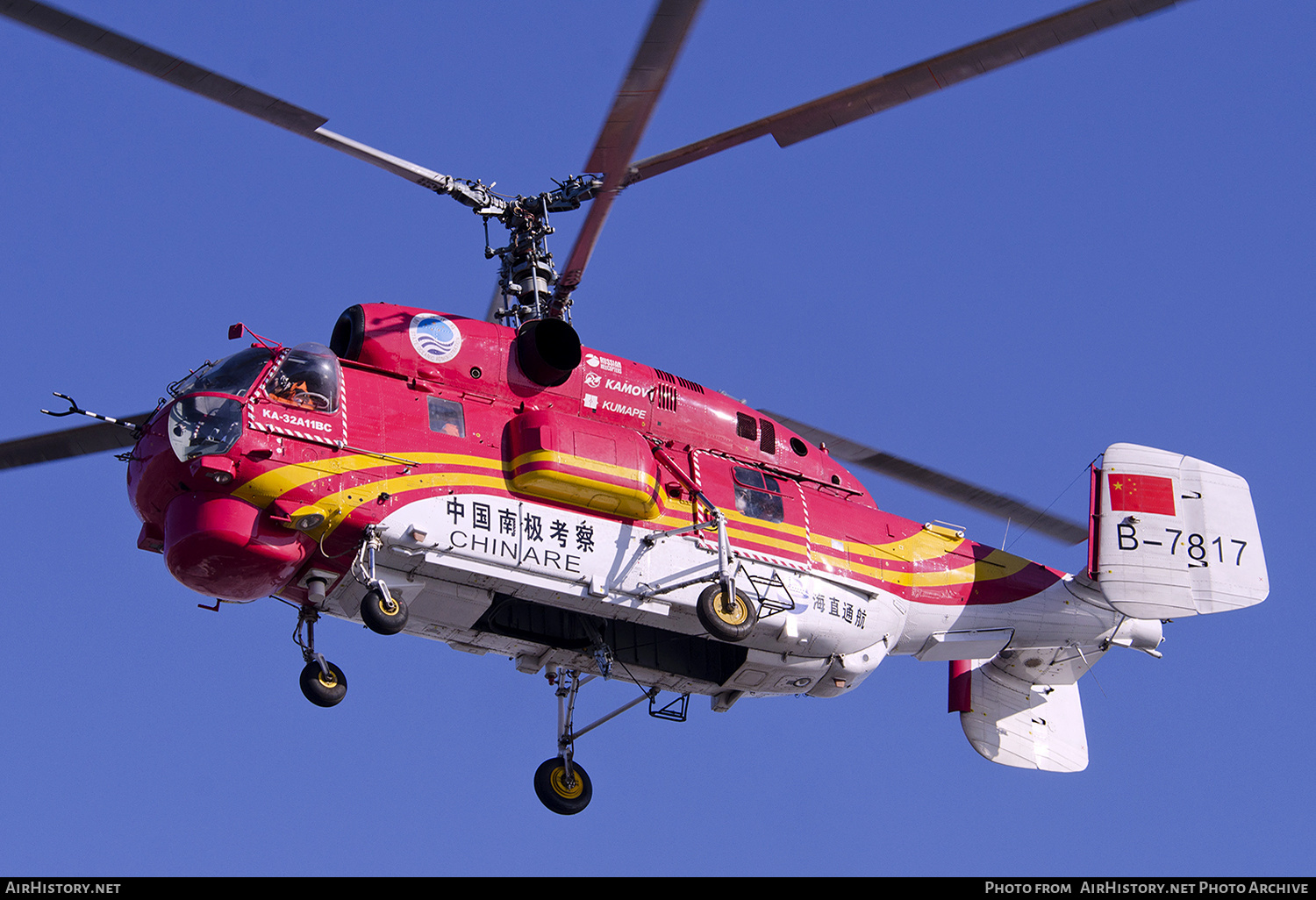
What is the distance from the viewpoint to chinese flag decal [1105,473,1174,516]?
71.2ft

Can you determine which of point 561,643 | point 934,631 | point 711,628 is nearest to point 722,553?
point 711,628

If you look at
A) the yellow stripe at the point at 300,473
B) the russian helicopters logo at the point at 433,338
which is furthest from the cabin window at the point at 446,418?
the russian helicopters logo at the point at 433,338

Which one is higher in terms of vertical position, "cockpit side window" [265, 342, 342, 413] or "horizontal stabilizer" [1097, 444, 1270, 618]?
"horizontal stabilizer" [1097, 444, 1270, 618]

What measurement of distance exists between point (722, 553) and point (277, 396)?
5005mm

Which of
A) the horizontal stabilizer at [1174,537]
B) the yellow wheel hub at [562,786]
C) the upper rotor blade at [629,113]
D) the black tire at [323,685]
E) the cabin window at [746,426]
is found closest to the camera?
the upper rotor blade at [629,113]

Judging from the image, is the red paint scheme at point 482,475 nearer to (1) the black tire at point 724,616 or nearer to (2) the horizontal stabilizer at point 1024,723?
(1) the black tire at point 724,616

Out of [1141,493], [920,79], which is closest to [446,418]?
[920,79]

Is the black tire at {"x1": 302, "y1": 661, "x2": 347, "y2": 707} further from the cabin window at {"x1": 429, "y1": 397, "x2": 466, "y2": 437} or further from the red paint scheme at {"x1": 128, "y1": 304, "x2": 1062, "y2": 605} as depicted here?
the cabin window at {"x1": 429, "y1": 397, "x2": 466, "y2": 437}

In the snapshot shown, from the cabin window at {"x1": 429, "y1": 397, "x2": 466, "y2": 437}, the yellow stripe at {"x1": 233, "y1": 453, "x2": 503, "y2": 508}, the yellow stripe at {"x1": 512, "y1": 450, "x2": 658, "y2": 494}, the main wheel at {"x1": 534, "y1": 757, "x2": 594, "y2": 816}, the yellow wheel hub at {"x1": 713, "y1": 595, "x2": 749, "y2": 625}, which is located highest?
the cabin window at {"x1": 429, "y1": 397, "x2": 466, "y2": 437}

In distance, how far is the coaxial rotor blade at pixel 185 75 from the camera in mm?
15703

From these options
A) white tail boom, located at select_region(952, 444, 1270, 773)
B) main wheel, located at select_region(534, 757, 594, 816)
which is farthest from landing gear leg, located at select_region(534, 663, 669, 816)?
white tail boom, located at select_region(952, 444, 1270, 773)

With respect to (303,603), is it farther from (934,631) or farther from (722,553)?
(934,631)

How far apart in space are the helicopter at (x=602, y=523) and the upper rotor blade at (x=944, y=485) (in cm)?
4

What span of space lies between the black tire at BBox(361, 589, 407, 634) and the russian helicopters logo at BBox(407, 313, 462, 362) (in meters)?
2.92
